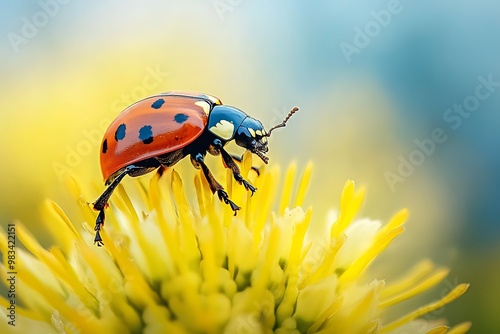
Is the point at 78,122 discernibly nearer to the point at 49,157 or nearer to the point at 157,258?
the point at 49,157

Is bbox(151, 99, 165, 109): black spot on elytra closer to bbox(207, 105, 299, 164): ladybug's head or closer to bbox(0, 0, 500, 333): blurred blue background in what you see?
bbox(207, 105, 299, 164): ladybug's head

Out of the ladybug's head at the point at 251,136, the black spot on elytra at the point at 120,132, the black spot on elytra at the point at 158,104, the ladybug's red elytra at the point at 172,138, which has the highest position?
the black spot on elytra at the point at 158,104

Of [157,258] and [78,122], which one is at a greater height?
[78,122]

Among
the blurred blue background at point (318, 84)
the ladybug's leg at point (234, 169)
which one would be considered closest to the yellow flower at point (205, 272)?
the ladybug's leg at point (234, 169)

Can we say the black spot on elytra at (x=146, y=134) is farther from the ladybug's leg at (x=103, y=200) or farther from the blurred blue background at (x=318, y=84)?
the blurred blue background at (x=318, y=84)

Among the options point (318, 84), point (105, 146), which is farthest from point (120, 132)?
point (318, 84)

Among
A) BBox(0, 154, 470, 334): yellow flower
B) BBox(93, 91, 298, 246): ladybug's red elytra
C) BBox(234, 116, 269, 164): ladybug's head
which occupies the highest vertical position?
BBox(93, 91, 298, 246): ladybug's red elytra

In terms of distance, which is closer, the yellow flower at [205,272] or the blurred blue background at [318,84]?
the yellow flower at [205,272]

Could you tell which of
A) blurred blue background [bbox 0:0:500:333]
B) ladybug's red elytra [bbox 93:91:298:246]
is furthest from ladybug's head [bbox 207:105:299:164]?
blurred blue background [bbox 0:0:500:333]

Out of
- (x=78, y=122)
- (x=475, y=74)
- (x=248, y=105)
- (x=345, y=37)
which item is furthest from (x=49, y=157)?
(x=475, y=74)
